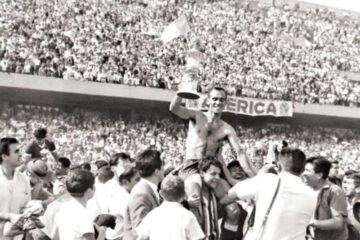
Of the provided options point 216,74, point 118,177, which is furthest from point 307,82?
point 118,177

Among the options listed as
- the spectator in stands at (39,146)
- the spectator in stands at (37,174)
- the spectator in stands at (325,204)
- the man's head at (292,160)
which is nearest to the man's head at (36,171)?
the spectator in stands at (37,174)

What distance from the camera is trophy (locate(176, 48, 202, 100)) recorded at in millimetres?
6363

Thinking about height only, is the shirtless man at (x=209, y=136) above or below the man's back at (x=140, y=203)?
above

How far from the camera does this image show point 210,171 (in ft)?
20.6

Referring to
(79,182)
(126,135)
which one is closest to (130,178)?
(79,182)

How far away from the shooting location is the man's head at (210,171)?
6.27 metres

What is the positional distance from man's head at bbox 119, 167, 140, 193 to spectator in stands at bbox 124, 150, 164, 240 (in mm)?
1350

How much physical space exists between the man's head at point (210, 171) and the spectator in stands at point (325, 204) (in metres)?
0.84

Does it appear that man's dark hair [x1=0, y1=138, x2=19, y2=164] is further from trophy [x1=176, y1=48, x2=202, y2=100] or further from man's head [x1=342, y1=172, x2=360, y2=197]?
man's head [x1=342, y1=172, x2=360, y2=197]

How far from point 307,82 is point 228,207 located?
3226 cm

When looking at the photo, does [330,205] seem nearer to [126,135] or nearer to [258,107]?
[126,135]

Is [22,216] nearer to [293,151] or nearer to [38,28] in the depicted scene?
[293,151]

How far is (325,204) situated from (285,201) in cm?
136

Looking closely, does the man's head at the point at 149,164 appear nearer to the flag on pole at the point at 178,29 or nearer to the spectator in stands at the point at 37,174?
the spectator in stands at the point at 37,174
